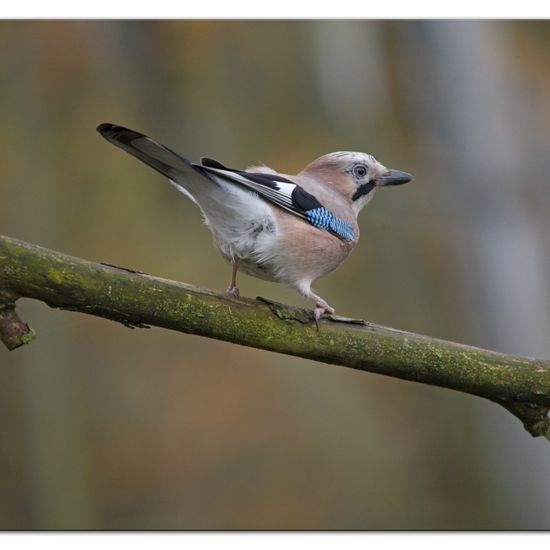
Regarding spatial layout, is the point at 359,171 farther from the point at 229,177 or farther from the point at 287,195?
the point at 229,177

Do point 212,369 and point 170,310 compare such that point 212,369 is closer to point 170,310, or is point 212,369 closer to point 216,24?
point 216,24

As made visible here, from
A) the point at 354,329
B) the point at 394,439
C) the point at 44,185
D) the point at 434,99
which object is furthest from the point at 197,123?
the point at 354,329

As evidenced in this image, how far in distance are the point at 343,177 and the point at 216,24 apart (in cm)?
255

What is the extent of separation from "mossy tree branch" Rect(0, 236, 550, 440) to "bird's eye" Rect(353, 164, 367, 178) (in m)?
0.84

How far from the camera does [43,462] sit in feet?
16.5

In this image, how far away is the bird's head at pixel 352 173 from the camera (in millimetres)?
3223

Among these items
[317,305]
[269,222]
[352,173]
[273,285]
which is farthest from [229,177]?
[273,285]

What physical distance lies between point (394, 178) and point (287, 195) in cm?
56

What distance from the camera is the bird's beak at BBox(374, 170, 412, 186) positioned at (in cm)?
315

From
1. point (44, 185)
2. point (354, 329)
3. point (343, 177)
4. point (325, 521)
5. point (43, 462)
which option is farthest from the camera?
point (44, 185)

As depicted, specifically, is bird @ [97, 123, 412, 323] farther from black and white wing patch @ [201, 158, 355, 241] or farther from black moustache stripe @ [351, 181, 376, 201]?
black moustache stripe @ [351, 181, 376, 201]

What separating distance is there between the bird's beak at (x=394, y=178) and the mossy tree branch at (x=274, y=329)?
775 millimetres

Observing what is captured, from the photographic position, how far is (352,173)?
3.24 meters

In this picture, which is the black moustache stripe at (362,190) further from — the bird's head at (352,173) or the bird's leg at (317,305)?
the bird's leg at (317,305)
